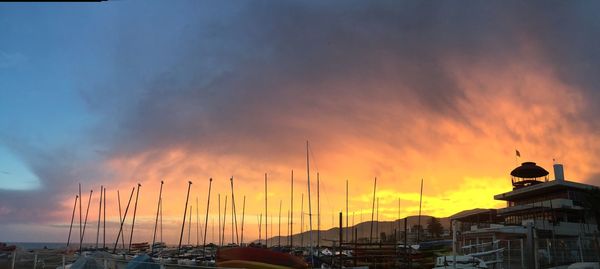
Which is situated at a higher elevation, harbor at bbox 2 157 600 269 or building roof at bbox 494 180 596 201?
building roof at bbox 494 180 596 201

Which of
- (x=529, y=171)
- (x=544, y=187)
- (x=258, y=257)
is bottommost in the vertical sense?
(x=258, y=257)

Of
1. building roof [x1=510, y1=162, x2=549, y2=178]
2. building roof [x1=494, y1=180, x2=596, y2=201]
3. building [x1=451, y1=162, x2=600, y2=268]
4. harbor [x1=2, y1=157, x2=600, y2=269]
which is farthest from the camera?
building roof [x1=510, y1=162, x2=549, y2=178]

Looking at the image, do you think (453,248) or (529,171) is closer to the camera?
(453,248)

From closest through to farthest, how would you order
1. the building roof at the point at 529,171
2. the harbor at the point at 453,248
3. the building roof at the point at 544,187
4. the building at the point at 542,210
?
the harbor at the point at 453,248
the building at the point at 542,210
the building roof at the point at 544,187
the building roof at the point at 529,171

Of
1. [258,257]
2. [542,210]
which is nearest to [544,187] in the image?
[542,210]

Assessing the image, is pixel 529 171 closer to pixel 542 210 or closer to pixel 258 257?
pixel 542 210

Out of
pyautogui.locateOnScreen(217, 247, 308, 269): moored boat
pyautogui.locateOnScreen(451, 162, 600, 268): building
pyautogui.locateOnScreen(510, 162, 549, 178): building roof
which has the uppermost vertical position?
pyautogui.locateOnScreen(510, 162, 549, 178): building roof

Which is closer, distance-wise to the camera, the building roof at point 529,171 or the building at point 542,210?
the building at point 542,210

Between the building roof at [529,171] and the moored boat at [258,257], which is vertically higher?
the building roof at [529,171]

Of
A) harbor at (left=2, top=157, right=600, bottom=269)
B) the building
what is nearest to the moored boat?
harbor at (left=2, top=157, right=600, bottom=269)

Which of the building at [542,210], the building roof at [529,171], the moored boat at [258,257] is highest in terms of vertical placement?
the building roof at [529,171]

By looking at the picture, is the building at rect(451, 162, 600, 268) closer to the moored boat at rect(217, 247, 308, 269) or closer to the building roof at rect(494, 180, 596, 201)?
the building roof at rect(494, 180, 596, 201)

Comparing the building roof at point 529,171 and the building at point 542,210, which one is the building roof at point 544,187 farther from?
the building roof at point 529,171

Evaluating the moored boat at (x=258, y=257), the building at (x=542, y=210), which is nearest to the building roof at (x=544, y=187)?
the building at (x=542, y=210)
